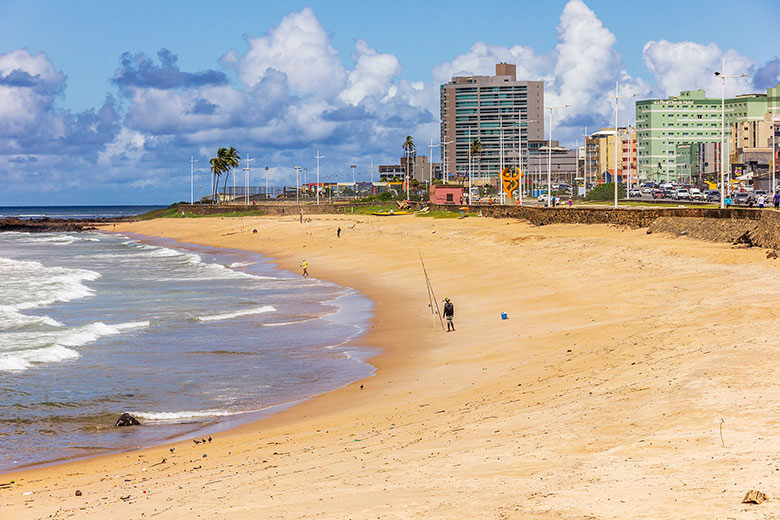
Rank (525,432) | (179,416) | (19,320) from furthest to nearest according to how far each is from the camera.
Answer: (19,320) < (179,416) < (525,432)

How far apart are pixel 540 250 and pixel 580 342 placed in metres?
24.7

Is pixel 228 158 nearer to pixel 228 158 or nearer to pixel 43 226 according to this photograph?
pixel 228 158

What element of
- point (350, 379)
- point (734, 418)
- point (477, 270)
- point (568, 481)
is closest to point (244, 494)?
point (568, 481)

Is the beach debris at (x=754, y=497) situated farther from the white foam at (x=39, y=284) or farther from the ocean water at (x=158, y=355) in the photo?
the white foam at (x=39, y=284)

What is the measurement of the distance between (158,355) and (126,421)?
8.04 m

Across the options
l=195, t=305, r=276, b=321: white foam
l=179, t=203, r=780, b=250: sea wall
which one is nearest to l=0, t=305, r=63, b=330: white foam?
l=195, t=305, r=276, b=321: white foam

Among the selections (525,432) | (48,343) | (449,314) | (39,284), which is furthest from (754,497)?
(39,284)

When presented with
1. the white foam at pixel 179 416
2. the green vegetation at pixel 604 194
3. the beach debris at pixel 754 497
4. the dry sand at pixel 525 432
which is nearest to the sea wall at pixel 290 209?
the green vegetation at pixel 604 194

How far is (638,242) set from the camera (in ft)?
135

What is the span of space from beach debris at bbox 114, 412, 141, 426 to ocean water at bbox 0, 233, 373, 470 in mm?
203

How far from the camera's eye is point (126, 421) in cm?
1755

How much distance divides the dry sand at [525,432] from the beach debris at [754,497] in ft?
0.26

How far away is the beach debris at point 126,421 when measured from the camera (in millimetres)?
17516

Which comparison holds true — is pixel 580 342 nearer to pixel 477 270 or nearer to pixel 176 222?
pixel 477 270
